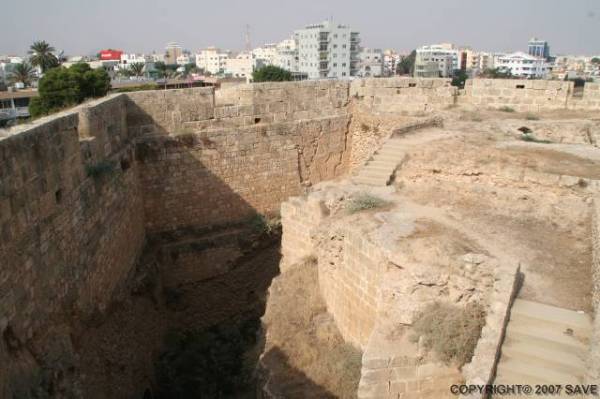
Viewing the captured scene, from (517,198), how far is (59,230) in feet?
20.3

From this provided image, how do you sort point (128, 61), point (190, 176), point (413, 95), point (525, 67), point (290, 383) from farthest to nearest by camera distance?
point (128, 61)
point (525, 67)
point (413, 95)
point (190, 176)
point (290, 383)

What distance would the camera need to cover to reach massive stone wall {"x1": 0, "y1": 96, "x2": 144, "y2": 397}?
4703 mm

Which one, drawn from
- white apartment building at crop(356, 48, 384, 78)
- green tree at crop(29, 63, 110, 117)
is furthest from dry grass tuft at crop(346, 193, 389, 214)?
white apartment building at crop(356, 48, 384, 78)

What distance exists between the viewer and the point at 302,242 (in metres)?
7.98

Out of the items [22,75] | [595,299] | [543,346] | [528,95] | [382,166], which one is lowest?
[543,346]

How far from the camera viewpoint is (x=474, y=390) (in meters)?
3.82

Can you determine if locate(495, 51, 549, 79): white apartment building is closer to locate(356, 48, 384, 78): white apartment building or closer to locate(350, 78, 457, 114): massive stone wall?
locate(356, 48, 384, 78): white apartment building

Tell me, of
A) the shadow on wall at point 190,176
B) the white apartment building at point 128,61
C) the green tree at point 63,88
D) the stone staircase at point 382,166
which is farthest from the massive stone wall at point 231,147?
the white apartment building at point 128,61

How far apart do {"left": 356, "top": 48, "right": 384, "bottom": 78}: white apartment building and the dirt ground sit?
3235 inches

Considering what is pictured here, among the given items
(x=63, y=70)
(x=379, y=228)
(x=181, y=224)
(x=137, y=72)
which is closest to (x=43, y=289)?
(x=379, y=228)

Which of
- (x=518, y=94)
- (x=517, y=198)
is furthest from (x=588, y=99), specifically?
(x=517, y=198)

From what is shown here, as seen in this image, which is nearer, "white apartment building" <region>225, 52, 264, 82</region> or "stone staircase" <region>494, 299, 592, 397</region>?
"stone staircase" <region>494, 299, 592, 397</region>

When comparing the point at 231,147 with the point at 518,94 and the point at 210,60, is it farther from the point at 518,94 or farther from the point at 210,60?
the point at 210,60

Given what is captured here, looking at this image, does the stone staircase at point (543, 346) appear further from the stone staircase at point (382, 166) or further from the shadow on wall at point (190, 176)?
the shadow on wall at point (190, 176)
